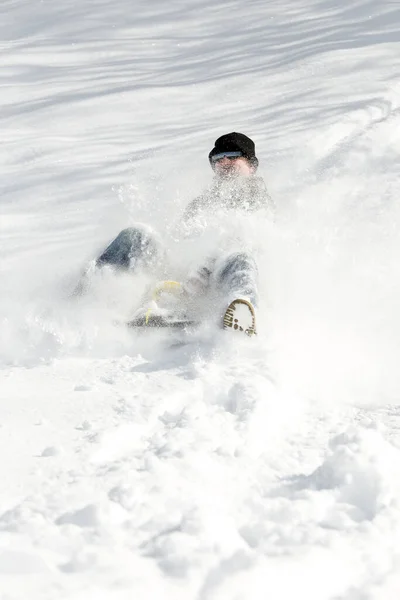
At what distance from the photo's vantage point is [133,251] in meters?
3.58

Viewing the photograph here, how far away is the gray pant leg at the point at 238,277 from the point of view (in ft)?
10.2

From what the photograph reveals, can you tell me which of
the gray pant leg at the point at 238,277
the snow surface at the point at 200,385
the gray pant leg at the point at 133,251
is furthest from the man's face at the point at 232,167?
the gray pant leg at the point at 238,277

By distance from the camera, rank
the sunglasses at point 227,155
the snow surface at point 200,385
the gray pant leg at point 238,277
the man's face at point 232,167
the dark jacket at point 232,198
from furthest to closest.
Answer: the sunglasses at point 227,155, the man's face at point 232,167, the dark jacket at point 232,198, the gray pant leg at point 238,277, the snow surface at point 200,385

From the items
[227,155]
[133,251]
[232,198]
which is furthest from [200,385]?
[227,155]

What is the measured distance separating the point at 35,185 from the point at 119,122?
2.33 meters

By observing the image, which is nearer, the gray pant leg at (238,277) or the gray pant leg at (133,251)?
the gray pant leg at (238,277)

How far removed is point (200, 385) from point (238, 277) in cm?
84

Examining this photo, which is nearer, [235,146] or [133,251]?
[133,251]

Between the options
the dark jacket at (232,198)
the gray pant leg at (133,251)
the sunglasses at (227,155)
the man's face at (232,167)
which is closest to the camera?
the gray pant leg at (133,251)

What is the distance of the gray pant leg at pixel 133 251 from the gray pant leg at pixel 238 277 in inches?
16.0

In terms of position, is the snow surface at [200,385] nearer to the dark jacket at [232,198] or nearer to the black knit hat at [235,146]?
the dark jacket at [232,198]

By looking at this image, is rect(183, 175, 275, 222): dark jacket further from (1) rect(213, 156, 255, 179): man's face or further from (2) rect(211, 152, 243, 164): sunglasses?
(2) rect(211, 152, 243, 164): sunglasses

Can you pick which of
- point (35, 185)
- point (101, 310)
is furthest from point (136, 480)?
point (35, 185)

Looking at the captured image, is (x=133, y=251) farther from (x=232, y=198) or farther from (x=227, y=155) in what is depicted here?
(x=227, y=155)
